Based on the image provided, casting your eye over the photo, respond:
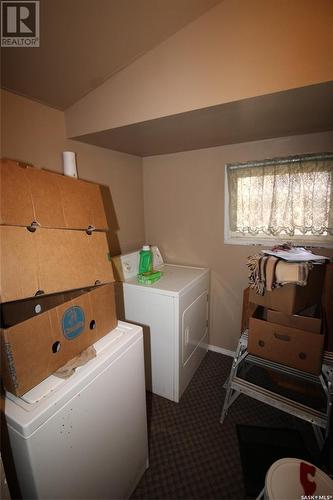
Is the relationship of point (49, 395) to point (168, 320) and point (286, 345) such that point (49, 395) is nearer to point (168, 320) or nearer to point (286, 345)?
point (168, 320)

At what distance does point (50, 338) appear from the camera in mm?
810

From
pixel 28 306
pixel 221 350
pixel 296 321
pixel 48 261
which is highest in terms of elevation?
pixel 48 261

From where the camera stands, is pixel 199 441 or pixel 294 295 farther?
pixel 199 441

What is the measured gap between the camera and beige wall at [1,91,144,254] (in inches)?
49.9

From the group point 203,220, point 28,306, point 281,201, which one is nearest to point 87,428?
point 28,306

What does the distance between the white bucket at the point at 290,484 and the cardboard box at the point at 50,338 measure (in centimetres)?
95

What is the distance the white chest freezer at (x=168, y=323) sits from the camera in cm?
164

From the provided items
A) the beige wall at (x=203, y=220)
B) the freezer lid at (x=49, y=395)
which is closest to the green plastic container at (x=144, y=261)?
the beige wall at (x=203, y=220)

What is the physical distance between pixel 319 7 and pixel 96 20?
900mm

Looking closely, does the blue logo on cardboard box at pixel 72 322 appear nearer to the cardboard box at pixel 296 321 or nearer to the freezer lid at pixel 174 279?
the freezer lid at pixel 174 279

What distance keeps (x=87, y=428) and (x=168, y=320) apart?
34.3 inches

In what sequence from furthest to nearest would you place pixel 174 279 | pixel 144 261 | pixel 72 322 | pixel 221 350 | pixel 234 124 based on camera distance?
pixel 221 350, pixel 144 261, pixel 174 279, pixel 234 124, pixel 72 322

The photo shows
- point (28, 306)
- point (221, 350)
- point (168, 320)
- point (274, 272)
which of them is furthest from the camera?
point (221, 350)

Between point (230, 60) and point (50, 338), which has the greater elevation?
point (230, 60)
